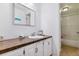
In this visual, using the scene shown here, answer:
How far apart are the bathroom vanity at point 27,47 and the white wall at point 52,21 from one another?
0.11 metres

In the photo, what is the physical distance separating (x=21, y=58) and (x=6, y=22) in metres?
0.63

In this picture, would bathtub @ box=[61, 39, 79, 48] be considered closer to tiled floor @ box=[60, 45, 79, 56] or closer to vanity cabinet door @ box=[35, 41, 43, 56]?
tiled floor @ box=[60, 45, 79, 56]

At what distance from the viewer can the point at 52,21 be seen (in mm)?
2045

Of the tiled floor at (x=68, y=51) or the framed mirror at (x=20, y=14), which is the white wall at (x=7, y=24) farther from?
the tiled floor at (x=68, y=51)

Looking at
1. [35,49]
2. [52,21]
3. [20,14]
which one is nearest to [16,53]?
[35,49]

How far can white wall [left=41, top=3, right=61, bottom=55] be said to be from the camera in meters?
1.98

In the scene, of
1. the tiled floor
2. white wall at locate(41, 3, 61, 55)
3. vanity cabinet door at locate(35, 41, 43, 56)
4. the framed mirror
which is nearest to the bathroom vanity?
vanity cabinet door at locate(35, 41, 43, 56)

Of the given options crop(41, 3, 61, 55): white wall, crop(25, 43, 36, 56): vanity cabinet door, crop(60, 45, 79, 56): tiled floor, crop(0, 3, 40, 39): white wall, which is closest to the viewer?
crop(25, 43, 36, 56): vanity cabinet door

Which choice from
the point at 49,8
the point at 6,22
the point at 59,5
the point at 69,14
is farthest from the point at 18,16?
the point at 69,14

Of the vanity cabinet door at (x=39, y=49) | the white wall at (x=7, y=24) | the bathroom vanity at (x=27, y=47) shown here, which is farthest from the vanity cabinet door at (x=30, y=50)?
the white wall at (x=7, y=24)

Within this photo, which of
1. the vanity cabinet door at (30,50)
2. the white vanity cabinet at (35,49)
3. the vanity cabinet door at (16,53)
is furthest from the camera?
the vanity cabinet door at (30,50)

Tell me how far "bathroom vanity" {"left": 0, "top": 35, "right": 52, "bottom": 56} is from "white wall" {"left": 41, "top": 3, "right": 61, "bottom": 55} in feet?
→ 0.35

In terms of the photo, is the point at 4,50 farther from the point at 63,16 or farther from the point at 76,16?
the point at 76,16

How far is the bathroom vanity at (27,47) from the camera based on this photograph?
1.23 meters
